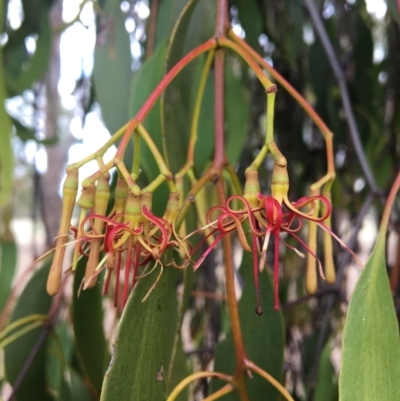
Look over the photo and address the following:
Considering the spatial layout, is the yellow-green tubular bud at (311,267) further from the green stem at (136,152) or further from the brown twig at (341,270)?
the brown twig at (341,270)

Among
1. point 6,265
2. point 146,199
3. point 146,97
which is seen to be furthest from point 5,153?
point 6,265

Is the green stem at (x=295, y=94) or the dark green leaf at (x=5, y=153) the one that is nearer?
the green stem at (x=295, y=94)

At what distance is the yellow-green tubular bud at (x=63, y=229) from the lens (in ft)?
1.04

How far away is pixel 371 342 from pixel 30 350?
1.50 ft

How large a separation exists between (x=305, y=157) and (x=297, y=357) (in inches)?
19.4

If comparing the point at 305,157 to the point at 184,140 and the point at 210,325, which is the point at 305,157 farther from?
the point at 184,140

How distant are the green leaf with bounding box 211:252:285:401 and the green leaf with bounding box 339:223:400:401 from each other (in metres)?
0.14

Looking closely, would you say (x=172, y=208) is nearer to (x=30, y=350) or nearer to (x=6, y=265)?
(x=30, y=350)

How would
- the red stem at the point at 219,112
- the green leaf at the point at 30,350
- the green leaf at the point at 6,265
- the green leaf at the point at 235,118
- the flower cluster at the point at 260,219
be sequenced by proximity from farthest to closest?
the green leaf at the point at 6,265
the green leaf at the point at 235,118
the green leaf at the point at 30,350
the red stem at the point at 219,112
the flower cluster at the point at 260,219

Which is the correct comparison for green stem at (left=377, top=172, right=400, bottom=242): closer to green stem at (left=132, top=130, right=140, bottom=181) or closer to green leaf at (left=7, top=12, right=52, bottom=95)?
green stem at (left=132, top=130, right=140, bottom=181)

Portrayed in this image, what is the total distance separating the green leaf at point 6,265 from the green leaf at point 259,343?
561 millimetres

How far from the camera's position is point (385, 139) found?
993 mm

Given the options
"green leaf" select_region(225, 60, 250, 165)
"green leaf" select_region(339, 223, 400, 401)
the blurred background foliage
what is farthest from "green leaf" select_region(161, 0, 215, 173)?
"green leaf" select_region(339, 223, 400, 401)

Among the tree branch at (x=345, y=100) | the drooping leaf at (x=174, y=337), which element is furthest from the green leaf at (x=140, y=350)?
the tree branch at (x=345, y=100)
